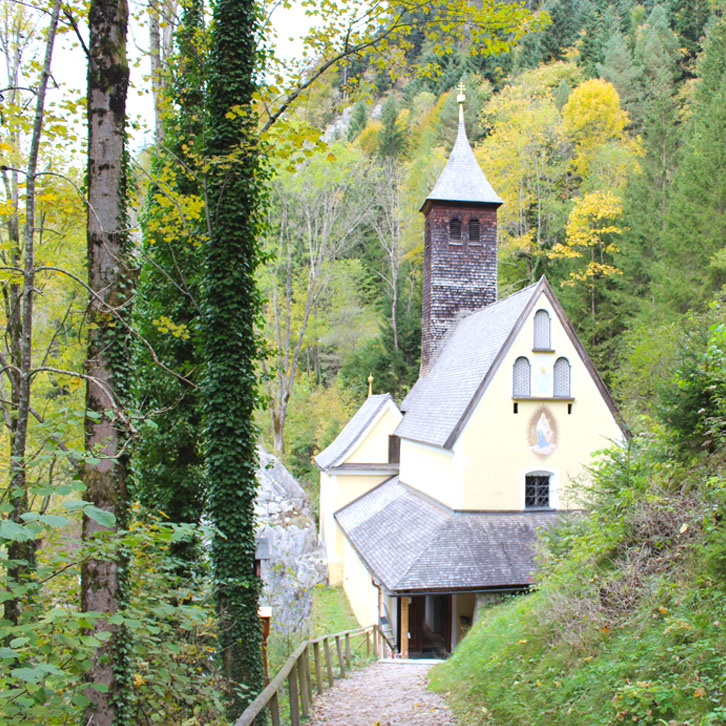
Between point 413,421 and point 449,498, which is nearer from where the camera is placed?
point 449,498

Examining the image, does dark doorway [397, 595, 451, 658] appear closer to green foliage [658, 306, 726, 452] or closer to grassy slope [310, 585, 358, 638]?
grassy slope [310, 585, 358, 638]

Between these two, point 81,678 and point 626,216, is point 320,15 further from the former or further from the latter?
point 626,216

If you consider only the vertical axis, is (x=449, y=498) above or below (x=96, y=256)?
below

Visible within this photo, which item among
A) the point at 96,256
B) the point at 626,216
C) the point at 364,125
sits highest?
the point at 364,125

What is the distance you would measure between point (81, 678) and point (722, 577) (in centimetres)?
479

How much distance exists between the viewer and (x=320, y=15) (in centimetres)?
682

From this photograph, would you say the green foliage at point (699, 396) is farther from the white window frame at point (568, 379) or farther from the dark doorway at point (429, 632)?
the dark doorway at point (429, 632)

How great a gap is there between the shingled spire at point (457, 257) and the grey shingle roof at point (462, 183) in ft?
0.11

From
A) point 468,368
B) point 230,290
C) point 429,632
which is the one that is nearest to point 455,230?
point 468,368

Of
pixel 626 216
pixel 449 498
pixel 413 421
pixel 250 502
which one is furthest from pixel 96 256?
pixel 626 216

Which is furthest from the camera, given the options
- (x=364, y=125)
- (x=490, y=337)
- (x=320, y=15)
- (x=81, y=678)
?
(x=364, y=125)

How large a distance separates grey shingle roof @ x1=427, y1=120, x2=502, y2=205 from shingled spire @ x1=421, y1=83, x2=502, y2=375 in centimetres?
3

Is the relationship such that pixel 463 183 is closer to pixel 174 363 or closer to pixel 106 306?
pixel 174 363

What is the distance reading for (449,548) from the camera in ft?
42.9
